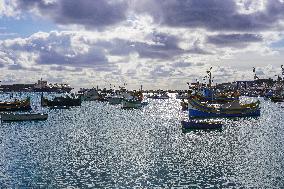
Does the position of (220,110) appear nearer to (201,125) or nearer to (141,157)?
(201,125)

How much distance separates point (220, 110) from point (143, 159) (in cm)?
6921

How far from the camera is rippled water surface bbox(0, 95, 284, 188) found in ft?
141

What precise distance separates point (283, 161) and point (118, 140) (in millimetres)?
31722

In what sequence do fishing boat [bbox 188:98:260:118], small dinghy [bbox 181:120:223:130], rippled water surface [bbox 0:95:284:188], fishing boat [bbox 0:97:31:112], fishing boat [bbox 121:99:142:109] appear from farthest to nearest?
fishing boat [bbox 121:99:142:109] < fishing boat [bbox 0:97:31:112] < fishing boat [bbox 188:98:260:118] < small dinghy [bbox 181:120:223:130] < rippled water surface [bbox 0:95:284:188]

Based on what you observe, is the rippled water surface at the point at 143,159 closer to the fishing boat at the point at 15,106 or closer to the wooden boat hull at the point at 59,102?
the fishing boat at the point at 15,106

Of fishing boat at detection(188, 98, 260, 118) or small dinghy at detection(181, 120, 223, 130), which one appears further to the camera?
fishing boat at detection(188, 98, 260, 118)

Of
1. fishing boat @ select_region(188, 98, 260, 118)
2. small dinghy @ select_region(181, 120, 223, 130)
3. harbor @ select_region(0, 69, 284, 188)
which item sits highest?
fishing boat @ select_region(188, 98, 260, 118)

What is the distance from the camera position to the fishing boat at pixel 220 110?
382 ft

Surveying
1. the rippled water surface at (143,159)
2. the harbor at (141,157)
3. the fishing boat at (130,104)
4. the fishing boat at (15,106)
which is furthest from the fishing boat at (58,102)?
the rippled water surface at (143,159)

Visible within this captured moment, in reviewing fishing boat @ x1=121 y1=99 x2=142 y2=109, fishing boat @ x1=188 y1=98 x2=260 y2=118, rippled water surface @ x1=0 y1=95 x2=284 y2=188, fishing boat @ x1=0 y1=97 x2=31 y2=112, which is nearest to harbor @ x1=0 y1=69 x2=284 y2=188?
rippled water surface @ x1=0 y1=95 x2=284 y2=188

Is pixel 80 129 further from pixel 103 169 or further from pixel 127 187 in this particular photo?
pixel 127 187

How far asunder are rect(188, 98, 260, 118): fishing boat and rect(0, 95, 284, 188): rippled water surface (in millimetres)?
29377

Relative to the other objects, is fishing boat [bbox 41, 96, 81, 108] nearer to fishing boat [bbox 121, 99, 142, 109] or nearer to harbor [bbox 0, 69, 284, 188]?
fishing boat [bbox 121, 99, 142, 109]

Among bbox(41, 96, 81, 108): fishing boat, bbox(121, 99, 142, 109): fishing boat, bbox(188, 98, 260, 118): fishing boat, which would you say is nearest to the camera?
bbox(188, 98, 260, 118): fishing boat
